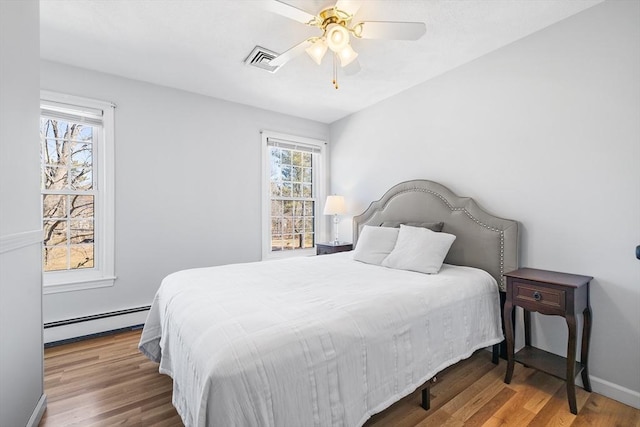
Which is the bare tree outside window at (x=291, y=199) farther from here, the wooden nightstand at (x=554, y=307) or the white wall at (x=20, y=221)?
the wooden nightstand at (x=554, y=307)

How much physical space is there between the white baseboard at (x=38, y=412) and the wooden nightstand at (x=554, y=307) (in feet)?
9.56

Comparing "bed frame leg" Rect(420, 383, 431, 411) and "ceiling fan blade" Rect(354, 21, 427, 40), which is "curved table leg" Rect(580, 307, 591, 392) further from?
"ceiling fan blade" Rect(354, 21, 427, 40)

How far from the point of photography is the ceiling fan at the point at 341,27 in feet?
5.57

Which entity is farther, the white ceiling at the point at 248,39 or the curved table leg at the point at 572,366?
the white ceiling at the point at 248,39

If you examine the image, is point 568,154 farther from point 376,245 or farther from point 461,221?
point 376,245

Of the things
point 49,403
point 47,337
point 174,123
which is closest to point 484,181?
point 174,123

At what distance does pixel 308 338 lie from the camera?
1.19m

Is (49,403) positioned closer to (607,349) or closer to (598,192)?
(607,349)

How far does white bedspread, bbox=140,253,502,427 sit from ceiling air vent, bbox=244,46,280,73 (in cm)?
184

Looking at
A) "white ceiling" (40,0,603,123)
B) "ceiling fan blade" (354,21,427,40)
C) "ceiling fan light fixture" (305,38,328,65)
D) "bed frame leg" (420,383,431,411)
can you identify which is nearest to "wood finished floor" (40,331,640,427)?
"bed frame leg" (420,383,431,411)

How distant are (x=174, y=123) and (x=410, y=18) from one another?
2.61 meters

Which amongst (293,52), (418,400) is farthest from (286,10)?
(418,400)

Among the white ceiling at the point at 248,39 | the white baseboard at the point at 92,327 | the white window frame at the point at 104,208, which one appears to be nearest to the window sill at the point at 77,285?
the white window frame at the point at 104,208

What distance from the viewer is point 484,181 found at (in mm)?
2580
